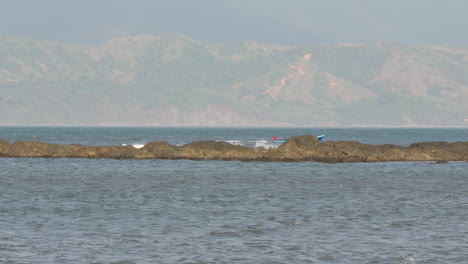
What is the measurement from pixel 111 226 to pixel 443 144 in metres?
49.9

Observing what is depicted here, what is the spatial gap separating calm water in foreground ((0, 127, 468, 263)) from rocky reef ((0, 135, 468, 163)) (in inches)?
589

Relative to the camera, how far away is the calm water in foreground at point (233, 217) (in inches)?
874

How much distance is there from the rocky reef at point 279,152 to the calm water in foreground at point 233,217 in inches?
589

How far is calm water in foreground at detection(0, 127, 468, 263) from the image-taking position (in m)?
22.2

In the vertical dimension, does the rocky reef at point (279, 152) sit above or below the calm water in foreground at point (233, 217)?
above

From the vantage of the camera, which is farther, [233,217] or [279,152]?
[279,152]

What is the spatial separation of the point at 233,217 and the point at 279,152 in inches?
1587

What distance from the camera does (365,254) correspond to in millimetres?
22062

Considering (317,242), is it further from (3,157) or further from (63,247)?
(3,157)

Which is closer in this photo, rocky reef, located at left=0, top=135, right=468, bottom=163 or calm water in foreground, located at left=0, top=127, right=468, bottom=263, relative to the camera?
calm water in foreground, located at left=0, top=127, right=468, bottom=263

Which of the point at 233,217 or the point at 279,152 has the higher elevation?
the point at 279,152

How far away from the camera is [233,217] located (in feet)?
96.9

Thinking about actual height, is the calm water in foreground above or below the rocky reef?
below

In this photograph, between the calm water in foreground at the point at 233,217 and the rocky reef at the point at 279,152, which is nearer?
the calm water in foreground at the point at 233,217
